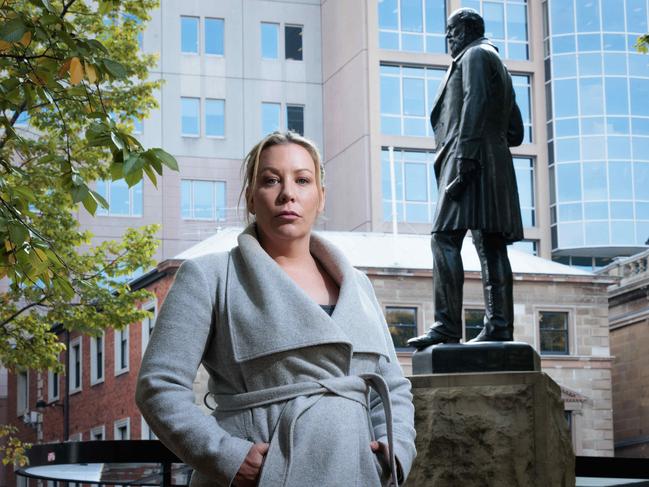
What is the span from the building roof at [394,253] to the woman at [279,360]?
37989 mm

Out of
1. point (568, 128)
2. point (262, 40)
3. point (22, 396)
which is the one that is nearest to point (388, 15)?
point (262, 40)

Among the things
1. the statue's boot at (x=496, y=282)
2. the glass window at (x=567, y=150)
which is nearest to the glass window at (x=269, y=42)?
the glass window at (x=567, y=150)

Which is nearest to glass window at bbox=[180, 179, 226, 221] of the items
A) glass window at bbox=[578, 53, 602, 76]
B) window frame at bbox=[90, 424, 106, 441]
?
window frame at bbox=[90, 424, 106, 441]

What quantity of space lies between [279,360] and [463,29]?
7.08 meters

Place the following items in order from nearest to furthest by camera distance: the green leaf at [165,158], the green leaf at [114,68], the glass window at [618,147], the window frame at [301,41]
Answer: the green leaf at [165,158]
the green leaf at [114,68]
the glass window at [618,147]
the window frame at [301,41]

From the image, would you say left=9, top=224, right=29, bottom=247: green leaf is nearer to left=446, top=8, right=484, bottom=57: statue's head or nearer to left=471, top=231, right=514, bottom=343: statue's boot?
left=471, top=231, right=514, bottom=343: statue's boot

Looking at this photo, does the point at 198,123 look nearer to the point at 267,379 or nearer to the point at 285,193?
the point at 285,193

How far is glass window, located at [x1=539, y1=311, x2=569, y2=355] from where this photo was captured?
4375cm

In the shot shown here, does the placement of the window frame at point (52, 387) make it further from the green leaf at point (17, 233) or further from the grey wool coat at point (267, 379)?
the grey wool coat at point (267, 379)

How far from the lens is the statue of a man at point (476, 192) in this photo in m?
10.0

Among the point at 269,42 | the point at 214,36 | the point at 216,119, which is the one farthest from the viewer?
the point at 269,42

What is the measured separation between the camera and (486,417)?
9.23 meters

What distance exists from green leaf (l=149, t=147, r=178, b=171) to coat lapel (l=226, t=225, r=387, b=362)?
162 centimetres

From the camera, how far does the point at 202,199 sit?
5756 centimetres
